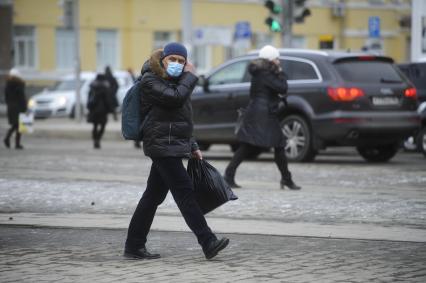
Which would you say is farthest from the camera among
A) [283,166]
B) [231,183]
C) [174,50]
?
[231,183]

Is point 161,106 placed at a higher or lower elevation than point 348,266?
higher

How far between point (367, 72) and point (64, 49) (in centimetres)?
3254

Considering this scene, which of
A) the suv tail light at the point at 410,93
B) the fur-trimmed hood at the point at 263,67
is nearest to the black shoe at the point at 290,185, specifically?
the fur-trimmed hood at the point at 263,67

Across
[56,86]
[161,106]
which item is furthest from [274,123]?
[56,86]

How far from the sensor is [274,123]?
14.6m

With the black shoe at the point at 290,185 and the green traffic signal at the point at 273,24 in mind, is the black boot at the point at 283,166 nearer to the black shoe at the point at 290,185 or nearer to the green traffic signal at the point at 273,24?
the black shoe at the point at 290,185

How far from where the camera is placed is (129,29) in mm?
51562

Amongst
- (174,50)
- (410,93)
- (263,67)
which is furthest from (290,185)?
(174,50)

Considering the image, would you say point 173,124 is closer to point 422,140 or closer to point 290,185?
point 290,185

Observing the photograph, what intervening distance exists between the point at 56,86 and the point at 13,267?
34.3 metres

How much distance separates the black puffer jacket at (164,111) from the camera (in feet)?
28.9

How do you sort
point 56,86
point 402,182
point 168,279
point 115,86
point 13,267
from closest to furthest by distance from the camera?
1. point 168,279
2. point 13,267
3. point 402,182
4. point 115,86
5. point 56,86

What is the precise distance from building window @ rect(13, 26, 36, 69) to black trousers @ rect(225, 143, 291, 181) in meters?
35.2

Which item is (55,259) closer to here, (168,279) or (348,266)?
(168,279)
